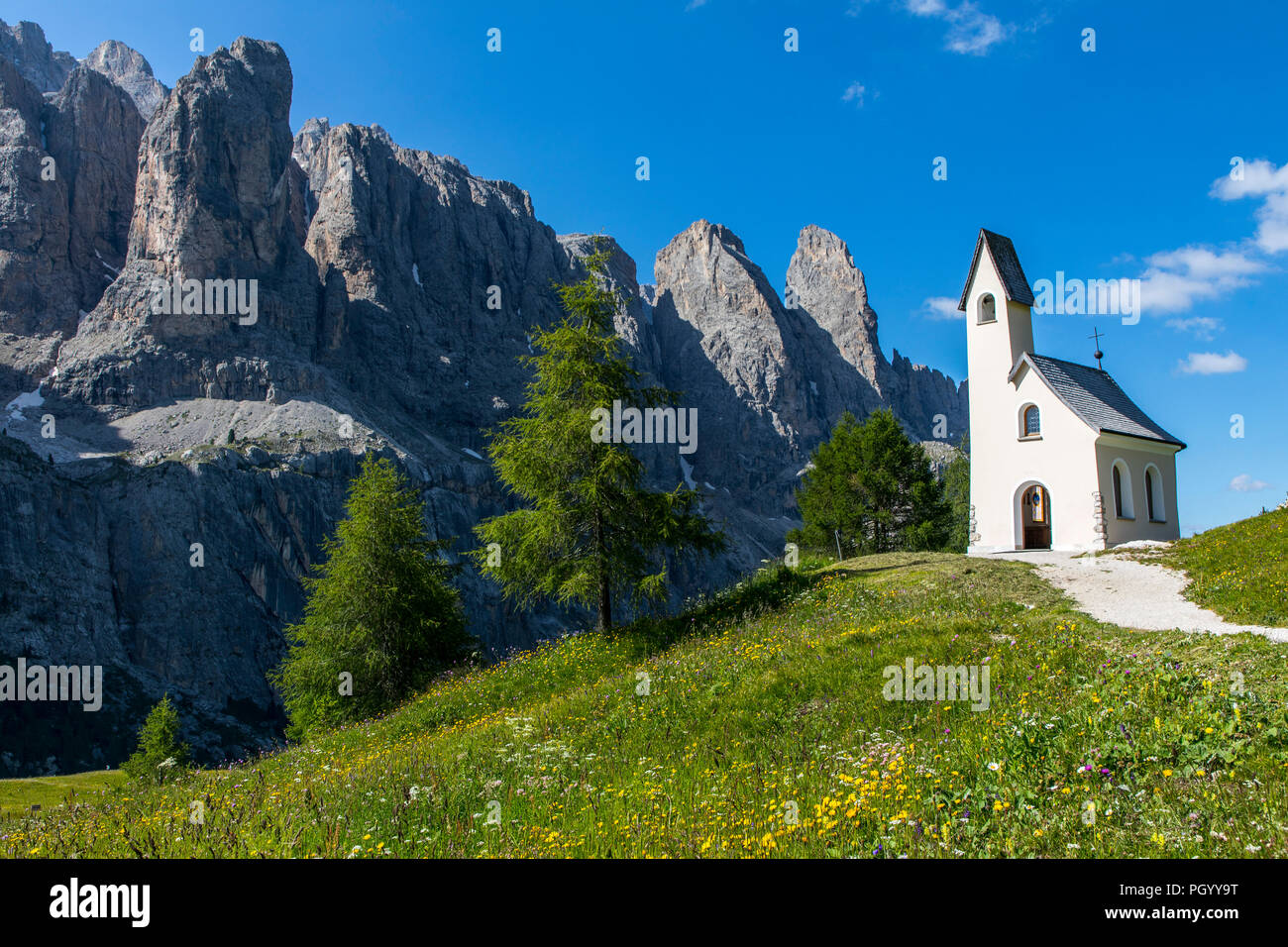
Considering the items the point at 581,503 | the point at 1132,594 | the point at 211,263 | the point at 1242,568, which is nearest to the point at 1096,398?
the point at 1242,568

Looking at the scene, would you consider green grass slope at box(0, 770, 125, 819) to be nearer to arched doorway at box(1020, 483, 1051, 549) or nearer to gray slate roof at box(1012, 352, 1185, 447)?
arched doorway at box(1020, 483, 1051, 549)

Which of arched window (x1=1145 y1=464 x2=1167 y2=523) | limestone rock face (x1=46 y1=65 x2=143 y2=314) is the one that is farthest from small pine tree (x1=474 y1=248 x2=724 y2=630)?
limestone rock face (x1=46 y1=65 x2=143 y2=314)

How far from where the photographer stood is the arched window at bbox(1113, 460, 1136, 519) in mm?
29719

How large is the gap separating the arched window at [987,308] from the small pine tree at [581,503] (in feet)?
69.2

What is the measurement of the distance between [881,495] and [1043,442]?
16568 millimetres

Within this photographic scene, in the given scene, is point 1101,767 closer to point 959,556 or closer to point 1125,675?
point 1125,675

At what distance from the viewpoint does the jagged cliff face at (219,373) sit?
93.4 meters

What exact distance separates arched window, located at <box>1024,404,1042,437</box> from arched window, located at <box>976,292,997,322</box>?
497cm

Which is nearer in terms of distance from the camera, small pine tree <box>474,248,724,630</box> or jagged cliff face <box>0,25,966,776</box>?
small pine tree <box>474,248,724,630</box>

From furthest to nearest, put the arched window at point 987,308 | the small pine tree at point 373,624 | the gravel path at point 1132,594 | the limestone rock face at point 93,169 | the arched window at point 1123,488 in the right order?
the limestone rock face at point 93,169 → the arched window at point 987,308 → the arched window at point 1123,488 → the small pine tree at point 373,624 → the gravel path at point 1132,594

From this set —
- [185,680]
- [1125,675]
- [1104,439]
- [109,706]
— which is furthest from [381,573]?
[185,680]

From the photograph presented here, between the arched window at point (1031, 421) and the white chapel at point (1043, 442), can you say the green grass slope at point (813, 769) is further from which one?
the arched window at point (1031, 421)

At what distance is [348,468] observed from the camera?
121000 millimetres

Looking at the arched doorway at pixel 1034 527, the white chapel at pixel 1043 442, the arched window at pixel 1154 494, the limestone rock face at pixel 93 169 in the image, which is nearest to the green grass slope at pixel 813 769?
the white chapel at pixel 1043 442
